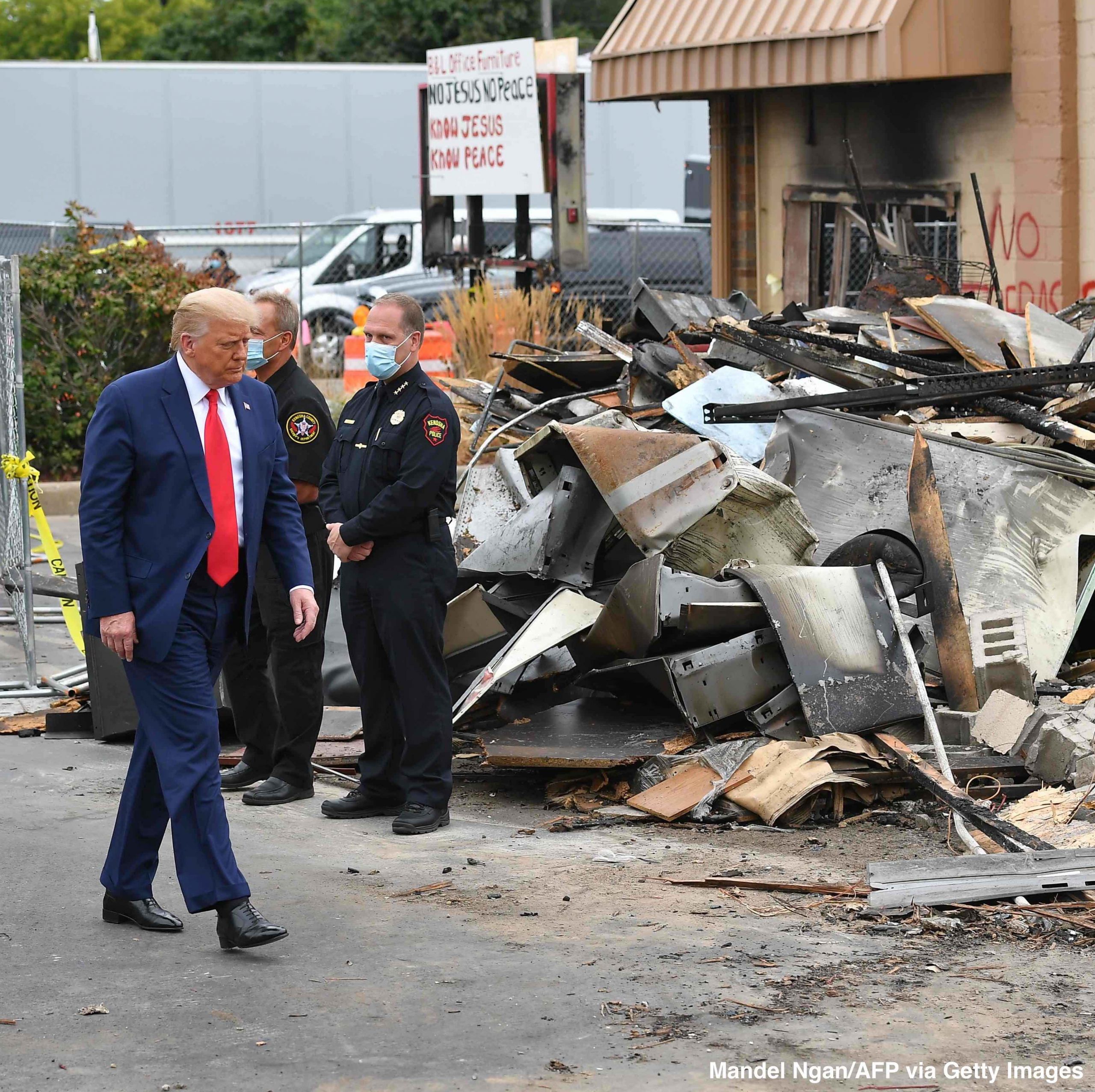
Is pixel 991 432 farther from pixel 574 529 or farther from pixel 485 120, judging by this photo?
pixel 485 120

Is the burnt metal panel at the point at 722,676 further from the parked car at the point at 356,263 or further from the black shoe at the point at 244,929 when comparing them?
the parked car at the point at 356,263

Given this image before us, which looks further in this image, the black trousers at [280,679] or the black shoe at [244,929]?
the black trousers at [280,679]

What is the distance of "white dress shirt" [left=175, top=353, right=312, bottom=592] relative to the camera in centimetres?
435

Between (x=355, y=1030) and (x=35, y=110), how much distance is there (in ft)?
80.3

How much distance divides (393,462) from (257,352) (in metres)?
0.81

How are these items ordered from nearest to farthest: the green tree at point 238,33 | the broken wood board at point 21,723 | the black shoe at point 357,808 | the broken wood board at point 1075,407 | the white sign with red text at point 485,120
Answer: the black shoe at point 357,808, the broken wood board at point 21,723, the broken wood board at point 1075,407, the white sign with red text at point 485,120, the green tree at point 238,33

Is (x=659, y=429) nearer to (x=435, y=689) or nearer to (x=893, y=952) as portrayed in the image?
(x=435, y=689)

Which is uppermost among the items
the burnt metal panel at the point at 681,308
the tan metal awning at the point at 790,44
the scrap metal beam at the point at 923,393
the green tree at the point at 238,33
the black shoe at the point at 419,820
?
the green tree at the point at 238,33

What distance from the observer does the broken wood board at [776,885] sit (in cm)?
478

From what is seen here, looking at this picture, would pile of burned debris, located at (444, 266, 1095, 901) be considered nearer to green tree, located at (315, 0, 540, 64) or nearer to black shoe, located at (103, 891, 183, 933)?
black shoe, located at (103, 891, 183, 933)

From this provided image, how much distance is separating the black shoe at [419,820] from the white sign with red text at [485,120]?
31.8 ft

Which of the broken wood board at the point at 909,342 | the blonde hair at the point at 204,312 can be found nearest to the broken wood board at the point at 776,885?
the blonde hair at the point at 204,312

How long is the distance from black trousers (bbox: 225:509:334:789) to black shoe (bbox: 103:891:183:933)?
1472 mm

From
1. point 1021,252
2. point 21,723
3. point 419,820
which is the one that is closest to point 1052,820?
point 419,820
